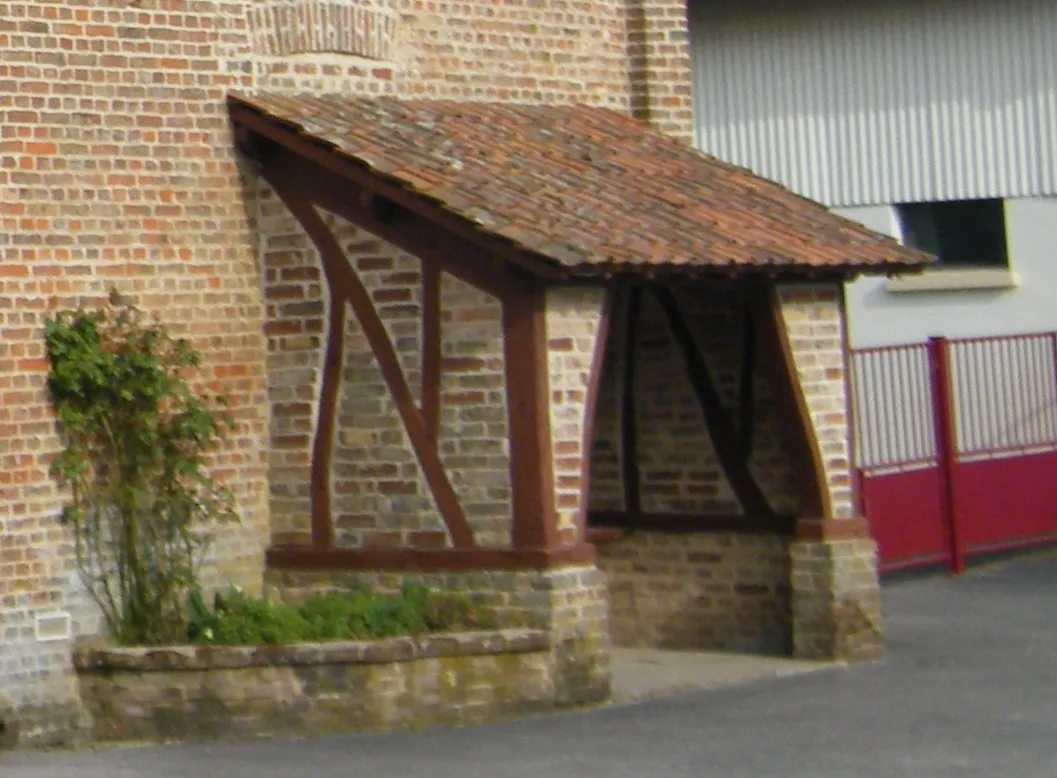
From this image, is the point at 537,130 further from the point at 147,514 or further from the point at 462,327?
the point at 147,514

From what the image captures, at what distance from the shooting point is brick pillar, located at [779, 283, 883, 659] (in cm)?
1416

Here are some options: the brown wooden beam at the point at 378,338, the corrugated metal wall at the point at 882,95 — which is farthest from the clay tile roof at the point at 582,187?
the corrugated metal wall at the point at 882,95

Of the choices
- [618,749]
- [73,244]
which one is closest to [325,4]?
[73,244]

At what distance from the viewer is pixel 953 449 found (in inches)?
738

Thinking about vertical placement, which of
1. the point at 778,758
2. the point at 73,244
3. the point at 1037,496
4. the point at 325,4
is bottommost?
the point at 778,758

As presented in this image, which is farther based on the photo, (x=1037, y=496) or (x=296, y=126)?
(x=1037, y=496)

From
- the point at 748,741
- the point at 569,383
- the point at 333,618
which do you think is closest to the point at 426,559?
the point at 333,618

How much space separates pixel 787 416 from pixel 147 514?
3.83m

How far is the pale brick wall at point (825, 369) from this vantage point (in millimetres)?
14062

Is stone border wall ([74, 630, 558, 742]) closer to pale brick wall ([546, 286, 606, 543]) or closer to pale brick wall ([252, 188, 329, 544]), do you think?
pale brick wall ([546, 286, 606, 543])

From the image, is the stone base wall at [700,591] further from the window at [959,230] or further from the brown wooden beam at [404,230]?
the window at [959,230]

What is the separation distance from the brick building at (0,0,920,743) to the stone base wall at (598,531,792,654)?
19mm

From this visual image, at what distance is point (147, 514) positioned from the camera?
1273cm

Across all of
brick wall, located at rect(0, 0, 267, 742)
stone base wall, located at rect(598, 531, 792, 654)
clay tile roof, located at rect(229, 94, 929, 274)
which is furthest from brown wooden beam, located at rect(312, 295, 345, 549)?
stone base wall, located at rect(598, 531, 792, 654)
